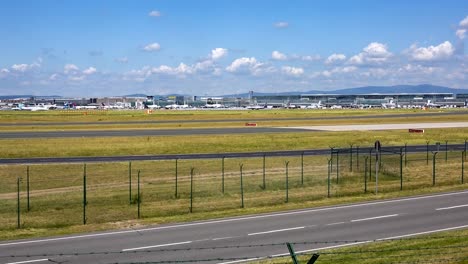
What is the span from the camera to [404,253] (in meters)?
17.1

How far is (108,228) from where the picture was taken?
76.7 ft

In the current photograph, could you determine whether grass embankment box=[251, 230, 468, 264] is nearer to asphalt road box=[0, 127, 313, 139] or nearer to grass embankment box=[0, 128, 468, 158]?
grass embankment box=[0, 128, 468, 158]

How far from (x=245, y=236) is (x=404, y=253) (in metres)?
6.25

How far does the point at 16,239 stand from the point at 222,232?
25.9 ft

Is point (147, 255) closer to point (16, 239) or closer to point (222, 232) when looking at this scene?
point (222, 232)

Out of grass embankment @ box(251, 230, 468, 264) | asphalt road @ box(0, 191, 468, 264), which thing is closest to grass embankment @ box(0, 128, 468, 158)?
asphalt road @ box(0, 191, 468, 264)

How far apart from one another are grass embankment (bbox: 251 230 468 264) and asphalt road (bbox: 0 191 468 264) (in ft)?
3.40

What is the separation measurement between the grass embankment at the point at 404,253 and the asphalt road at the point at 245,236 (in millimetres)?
1035

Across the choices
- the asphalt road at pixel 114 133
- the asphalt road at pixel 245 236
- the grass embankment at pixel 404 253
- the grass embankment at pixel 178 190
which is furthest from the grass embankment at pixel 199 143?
the grass embankment at pixel 404 253

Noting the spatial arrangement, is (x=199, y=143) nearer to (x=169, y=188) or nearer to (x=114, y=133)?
(x=114, y=133)

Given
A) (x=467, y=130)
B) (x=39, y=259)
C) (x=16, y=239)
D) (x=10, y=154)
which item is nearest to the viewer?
(x=39, y=259)

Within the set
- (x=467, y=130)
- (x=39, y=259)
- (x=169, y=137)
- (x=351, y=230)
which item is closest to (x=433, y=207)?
(x=351, y=230)

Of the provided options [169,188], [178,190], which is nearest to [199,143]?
[169,188]

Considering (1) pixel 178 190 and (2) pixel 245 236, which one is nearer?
(2) pixel 245 236
